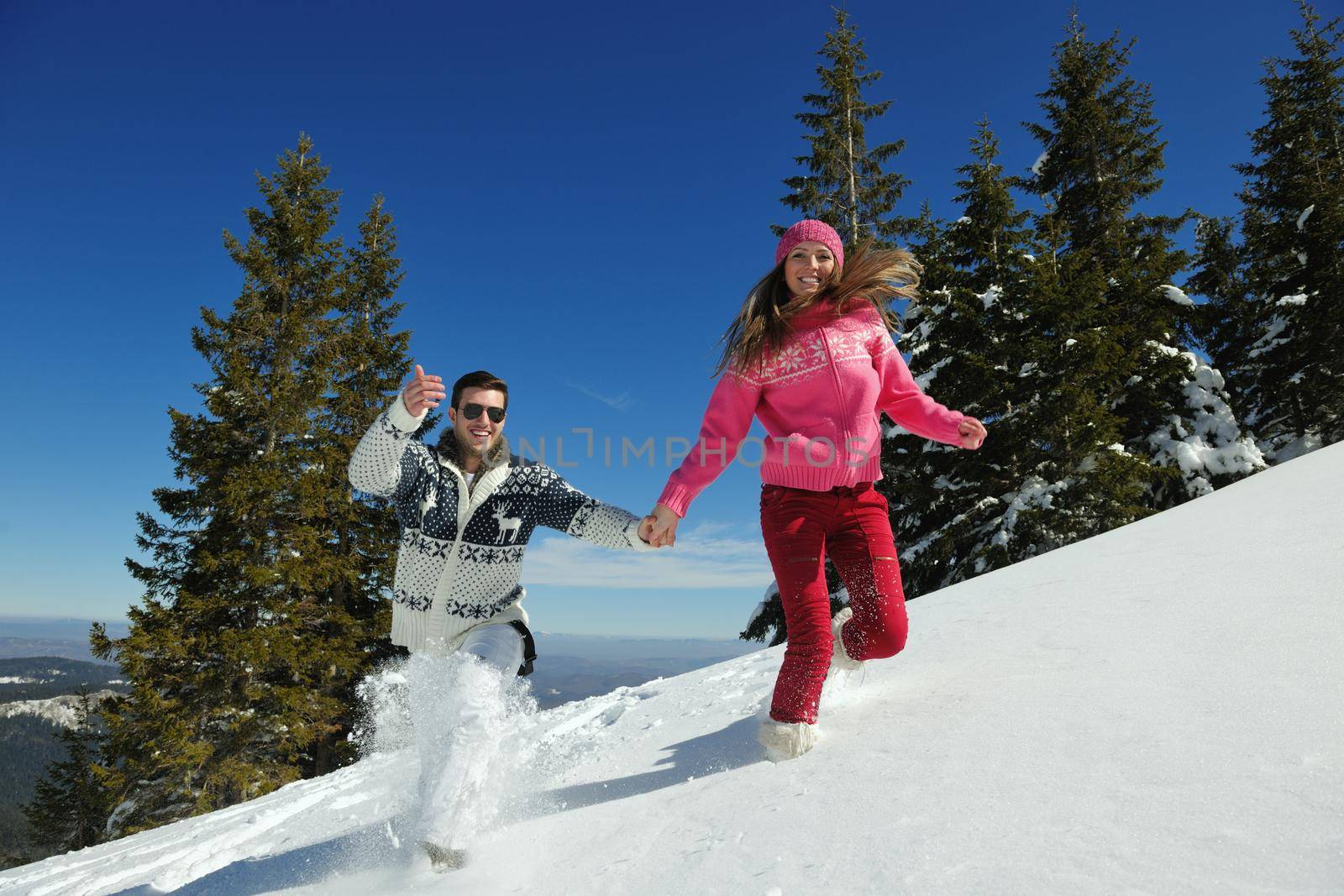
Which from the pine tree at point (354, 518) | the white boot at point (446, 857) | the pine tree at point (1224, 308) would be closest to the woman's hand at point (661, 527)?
the white boot at point (446, 857)

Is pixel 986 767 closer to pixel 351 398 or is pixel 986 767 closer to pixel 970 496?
pixel 970 496

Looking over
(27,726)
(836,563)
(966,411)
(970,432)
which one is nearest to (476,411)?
(836,563)

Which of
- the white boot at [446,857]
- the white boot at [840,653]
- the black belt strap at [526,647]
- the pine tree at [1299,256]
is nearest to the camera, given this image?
the white boot at [446,857]

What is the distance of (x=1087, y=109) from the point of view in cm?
1727

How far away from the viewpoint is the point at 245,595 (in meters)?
13.2

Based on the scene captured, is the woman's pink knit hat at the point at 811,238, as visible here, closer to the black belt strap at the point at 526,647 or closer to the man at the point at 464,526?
the man at the point at 464,526

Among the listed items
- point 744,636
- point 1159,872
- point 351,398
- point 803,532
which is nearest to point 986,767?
point 1159,872

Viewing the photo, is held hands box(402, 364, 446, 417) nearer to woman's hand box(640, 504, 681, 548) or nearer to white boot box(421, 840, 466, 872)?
woman's hand box(640, 504, 681, 548)

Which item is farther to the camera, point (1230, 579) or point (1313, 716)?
point (1230, 579)

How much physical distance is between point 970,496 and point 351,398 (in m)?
13.1

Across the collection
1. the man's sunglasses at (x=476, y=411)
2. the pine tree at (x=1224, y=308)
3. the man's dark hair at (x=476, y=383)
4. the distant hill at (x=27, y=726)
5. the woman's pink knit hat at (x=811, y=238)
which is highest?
the pine tree at (x=1224, y=308)

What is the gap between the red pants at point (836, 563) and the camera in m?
2.56

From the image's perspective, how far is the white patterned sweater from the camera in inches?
110

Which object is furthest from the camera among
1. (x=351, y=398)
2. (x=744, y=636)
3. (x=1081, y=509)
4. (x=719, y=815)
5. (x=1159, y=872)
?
(x=351, y=398)
